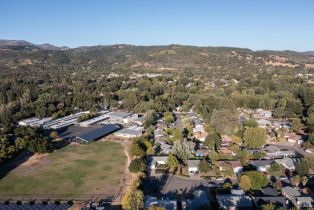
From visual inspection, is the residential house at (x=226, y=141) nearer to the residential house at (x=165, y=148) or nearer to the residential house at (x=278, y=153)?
the residential house at (x=278, y=153)

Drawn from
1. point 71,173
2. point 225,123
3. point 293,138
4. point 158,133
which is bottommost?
point 71,173

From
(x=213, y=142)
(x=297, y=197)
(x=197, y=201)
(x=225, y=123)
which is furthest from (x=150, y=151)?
(x=297, y=197)

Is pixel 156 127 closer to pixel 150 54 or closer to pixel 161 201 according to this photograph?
pixel 161 201

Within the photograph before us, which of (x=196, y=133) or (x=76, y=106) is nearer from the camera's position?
(x=196, y=133)

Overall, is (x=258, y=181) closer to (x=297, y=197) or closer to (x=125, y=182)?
(x=297, y=197)

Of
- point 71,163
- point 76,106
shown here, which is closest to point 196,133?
point 71,163

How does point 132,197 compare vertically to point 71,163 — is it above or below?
above

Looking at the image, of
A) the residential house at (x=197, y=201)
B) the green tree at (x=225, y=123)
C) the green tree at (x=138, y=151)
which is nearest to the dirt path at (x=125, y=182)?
the green tree at (x=138, y=151)
